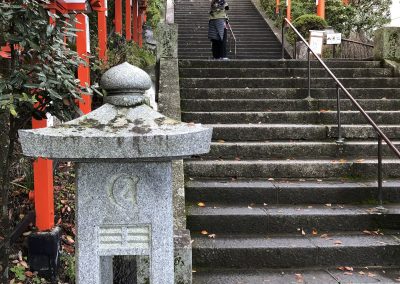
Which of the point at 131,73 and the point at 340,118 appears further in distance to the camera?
the point at 340,118

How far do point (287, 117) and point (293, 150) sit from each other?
0.92m

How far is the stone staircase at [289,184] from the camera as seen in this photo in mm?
4434

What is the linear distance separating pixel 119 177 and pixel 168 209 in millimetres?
356

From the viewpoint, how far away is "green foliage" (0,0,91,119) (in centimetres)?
287

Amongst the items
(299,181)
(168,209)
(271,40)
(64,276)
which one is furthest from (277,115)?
(271,40)

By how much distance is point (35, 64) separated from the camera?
306cm

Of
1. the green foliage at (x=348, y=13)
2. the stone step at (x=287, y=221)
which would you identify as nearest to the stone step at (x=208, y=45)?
the green foliage at (x=348, y=13)

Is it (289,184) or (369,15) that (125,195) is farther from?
(369,15)

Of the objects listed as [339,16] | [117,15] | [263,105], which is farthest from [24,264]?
[339,16]

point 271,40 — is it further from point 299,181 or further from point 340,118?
point 299,181

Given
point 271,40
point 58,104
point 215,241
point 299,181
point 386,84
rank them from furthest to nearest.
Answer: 1. point 271,40
2. point 386,84
3. point 299,181
4. point 215,241
5. point 58,104

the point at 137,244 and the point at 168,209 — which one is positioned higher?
the point at 168,209

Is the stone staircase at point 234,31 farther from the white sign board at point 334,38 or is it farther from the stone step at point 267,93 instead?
the stone step at point 267,93

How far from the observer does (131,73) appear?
261 centimetres
